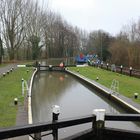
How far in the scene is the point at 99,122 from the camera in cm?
584

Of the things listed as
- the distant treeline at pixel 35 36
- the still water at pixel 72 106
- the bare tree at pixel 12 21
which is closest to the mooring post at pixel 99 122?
the still water at pixel 72 106

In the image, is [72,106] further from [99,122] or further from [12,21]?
[12,21]

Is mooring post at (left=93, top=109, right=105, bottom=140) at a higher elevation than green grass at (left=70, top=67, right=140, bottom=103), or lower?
higher

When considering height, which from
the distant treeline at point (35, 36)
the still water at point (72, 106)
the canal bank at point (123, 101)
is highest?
the distant treeline at point (35, 36)

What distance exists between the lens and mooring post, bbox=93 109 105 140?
5.73 meters

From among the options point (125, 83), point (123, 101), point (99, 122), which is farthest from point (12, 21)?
point (99, 122)

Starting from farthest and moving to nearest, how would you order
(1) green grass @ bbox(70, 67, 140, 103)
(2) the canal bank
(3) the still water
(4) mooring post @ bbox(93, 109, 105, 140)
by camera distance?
(1) green grass @ bbox(70, 67, 140, 103) → (2) the canal bank → (3) the still water → (4) mooring post @ bbox(93, 109, 105, 140)

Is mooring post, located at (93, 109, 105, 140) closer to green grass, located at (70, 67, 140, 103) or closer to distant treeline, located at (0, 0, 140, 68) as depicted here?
green grass, located at (70, 67, 140, 103)

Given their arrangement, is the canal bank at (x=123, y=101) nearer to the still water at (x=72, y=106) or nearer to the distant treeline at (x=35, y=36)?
the still water at (x=72, y=106)

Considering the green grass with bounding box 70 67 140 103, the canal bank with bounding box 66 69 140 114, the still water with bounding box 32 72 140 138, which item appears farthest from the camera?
the green grass with bounding box 70 67 140 103

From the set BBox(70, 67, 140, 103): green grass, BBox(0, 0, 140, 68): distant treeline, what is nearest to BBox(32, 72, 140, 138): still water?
BBox(70, 67, 140, 103): green grass

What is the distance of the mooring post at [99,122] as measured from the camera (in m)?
5.73

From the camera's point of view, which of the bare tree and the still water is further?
the bare tree

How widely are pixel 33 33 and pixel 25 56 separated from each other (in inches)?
363
